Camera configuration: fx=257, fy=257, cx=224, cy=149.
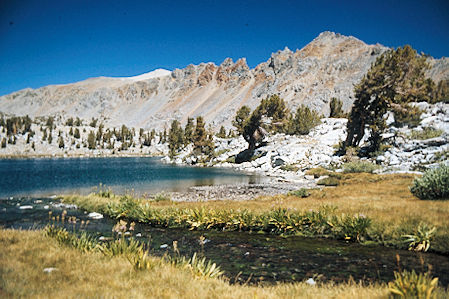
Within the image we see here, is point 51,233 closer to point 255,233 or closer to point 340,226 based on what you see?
point 255,233

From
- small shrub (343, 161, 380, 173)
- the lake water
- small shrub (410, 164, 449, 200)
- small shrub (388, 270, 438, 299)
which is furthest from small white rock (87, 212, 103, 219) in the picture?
small shrub (343, 161, 380, 173)

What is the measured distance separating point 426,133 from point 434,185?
37262 mm

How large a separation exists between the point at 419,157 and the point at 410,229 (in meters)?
35.3

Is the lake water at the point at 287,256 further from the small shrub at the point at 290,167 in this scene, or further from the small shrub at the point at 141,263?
the small shrub at the point at 290,167

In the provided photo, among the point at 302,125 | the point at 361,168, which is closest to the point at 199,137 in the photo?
the point at 302,125

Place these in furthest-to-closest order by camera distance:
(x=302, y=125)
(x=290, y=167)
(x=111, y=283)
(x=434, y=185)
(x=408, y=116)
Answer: (x=302, y=125) < (x=290, y=167) < (x=408, y=116) < (x=434, y=185) < (x=111, y=283)

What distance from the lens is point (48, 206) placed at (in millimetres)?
22406

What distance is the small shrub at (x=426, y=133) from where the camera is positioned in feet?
140

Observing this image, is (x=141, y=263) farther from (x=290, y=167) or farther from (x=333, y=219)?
(x=290, y=167)

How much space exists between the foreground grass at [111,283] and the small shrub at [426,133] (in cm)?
4818

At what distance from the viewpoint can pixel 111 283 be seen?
5590 mm

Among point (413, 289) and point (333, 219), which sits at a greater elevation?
point (413, 289)

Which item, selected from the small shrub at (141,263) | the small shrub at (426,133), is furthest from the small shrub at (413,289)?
the small shrub at (426,133)

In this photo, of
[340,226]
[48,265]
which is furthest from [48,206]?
[340,226]
